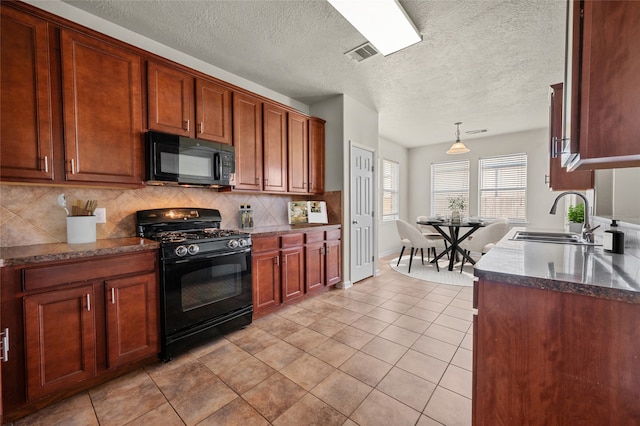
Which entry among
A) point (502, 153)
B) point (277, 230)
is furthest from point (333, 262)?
point (502, 153)

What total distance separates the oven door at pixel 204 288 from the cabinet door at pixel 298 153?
A: 49.8 inches

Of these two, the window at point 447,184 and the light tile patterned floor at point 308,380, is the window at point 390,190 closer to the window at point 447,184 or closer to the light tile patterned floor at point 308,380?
the window at point 447,184

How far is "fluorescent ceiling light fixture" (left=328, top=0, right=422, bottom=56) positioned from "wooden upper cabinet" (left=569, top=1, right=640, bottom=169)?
52.3 inches

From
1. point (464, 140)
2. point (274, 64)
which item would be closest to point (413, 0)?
point (274, 64)

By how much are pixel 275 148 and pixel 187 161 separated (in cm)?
110

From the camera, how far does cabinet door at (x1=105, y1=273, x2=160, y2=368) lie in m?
1.74

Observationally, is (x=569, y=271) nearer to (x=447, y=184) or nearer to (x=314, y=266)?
(x=314, y=266)

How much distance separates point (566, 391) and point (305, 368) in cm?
147

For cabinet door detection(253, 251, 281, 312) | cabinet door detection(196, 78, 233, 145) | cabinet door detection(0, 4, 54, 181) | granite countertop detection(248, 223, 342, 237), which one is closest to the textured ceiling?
cabinet door detection(196, 78, 233, 145)

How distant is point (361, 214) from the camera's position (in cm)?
396

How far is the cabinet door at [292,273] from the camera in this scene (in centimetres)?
293

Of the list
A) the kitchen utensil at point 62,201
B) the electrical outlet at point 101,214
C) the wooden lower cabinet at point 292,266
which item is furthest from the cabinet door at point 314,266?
the kitchen utensil at point 62,201

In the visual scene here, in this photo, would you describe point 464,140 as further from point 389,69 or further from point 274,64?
point 274,64

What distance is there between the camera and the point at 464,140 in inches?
236
